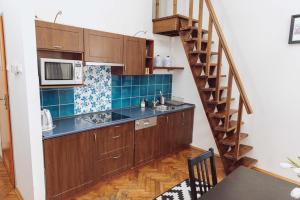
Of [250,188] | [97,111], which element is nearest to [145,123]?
[97,111]

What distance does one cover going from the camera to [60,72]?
234 cm

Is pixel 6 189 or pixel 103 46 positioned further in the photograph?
pixel 103 46

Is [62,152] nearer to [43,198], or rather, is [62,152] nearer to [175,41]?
[43,198]

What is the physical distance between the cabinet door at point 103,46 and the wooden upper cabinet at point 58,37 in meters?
0.09

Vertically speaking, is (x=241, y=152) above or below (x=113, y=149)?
below

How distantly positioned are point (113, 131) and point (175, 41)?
2332 millimetres

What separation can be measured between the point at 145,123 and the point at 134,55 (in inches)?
40.3

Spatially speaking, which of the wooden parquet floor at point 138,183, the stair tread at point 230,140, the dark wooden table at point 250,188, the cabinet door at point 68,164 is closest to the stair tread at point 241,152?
the stair tread at point 230,140

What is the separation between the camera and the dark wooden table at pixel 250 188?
1313mm

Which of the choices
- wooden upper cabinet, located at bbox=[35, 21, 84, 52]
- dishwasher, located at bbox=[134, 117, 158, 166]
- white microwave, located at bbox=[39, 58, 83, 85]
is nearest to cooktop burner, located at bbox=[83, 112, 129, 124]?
dishwasher, located at bbox=[134, 117, 158, 166]

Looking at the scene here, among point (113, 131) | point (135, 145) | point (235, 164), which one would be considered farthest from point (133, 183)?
point (235, 164)

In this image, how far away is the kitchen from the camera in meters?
2.23

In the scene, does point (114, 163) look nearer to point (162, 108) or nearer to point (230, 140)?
point (162, 108)

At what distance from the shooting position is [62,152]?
86.7 inches
